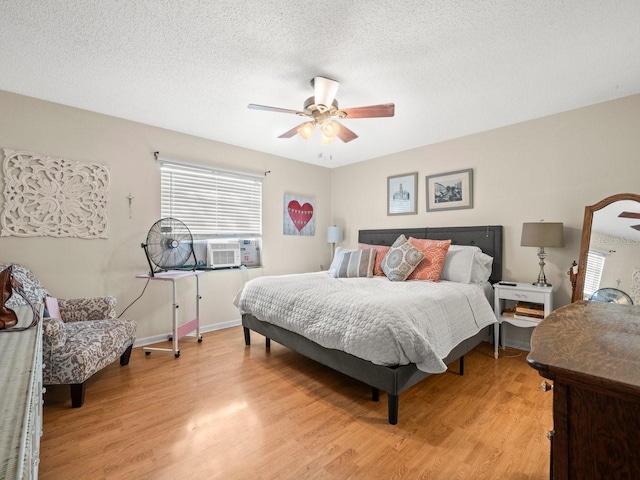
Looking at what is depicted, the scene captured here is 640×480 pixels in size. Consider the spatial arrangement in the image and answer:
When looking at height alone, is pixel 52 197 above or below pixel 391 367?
above

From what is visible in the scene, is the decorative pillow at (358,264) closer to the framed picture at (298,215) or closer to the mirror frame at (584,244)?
the framed picture at (298,215)

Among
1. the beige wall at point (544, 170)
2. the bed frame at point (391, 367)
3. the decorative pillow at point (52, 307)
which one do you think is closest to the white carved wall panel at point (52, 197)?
the decorative pillow at point (52, 307)

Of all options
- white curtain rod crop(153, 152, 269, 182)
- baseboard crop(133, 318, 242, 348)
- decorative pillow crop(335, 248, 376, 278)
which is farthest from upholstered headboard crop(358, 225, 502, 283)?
baseboard crop(133, 318, 242, 348)

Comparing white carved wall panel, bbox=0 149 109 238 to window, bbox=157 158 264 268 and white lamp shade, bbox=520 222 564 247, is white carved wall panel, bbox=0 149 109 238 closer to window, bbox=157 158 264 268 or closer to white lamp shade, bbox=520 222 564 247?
window, bbox=157 158 264 268

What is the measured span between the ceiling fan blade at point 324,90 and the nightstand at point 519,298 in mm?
2368

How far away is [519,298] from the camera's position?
2.81 m

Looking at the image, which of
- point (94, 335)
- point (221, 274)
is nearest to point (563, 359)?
point (94, 335)

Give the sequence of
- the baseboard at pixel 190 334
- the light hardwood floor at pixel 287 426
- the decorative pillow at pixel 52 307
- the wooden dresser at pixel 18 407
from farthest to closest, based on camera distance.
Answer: the baseboard at pixel 190 334 → the decorative pillow at pixel 52 307 → the light hardwood floor at pixel 287 426 → the wooden dresser at pixel 18 407

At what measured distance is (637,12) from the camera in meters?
1.58

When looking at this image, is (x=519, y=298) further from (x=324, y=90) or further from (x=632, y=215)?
(x=324, y=90)

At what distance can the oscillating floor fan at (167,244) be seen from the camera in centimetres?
294

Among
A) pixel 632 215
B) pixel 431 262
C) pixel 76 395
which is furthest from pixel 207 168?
pixel 632 215

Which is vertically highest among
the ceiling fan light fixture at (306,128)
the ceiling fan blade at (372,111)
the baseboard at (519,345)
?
the ceiling fan blade at (372,111)

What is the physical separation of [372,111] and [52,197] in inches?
114
